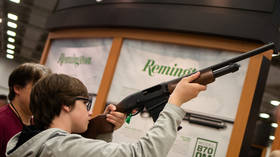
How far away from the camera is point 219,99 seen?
278 centimetres

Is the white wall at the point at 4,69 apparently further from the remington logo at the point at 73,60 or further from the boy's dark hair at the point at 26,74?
the boy's dark hair at the point at 26,74

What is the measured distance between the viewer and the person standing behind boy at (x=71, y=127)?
1.19m

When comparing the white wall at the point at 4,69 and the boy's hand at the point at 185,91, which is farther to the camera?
the white wall at the point at 4,69

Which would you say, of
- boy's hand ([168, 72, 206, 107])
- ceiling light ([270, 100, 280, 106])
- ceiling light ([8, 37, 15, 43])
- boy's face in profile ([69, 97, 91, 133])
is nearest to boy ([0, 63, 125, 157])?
boy's face in profile ([69, 97, 91, 133])

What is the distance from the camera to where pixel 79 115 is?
1.39 m

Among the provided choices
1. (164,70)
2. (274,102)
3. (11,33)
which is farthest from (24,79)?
(11,33)

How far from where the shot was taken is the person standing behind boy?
1.19 m

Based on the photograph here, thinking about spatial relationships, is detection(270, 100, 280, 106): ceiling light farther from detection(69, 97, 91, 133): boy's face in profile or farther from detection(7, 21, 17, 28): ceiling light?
detection(69, 97, 91, 133): boy's face in profile

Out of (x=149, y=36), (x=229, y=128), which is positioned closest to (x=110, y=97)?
(x=149, y=36)

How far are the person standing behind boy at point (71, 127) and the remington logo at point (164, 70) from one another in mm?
1542

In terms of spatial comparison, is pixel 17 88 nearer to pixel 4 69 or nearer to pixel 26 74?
pixel 26 74

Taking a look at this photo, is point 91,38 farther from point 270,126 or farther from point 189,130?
point 270,126

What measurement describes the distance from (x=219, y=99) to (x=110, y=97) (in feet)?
3.85

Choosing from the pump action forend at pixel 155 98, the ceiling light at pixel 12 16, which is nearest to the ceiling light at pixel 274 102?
the pump action forend at pixel 155 98
